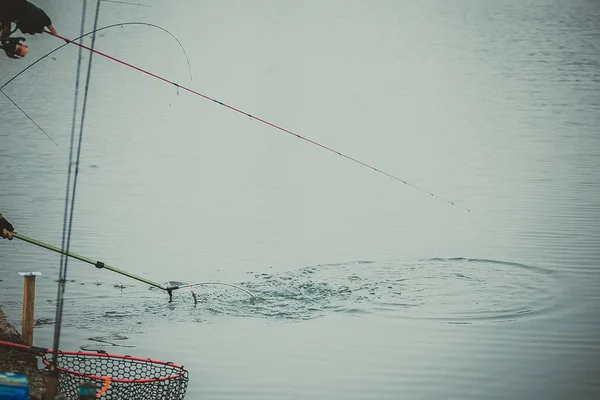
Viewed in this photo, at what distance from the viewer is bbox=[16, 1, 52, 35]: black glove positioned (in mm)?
6270

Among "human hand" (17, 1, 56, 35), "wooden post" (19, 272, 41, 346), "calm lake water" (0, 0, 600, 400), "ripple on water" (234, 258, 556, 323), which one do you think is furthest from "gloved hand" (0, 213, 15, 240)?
"ripple on water" (234, 258, 556, 323)

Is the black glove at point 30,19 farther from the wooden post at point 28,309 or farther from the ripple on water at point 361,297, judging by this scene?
the ripple on water at point 361,297

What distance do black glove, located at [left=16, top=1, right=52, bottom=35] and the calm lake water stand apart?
306 cm

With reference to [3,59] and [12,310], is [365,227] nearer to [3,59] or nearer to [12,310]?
[12,310]

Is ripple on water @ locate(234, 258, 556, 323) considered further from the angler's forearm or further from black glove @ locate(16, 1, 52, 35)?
the angler's forearm

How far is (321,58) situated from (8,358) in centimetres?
3338

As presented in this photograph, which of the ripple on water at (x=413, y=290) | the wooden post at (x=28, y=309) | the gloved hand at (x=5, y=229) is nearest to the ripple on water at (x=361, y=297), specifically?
the ripple on water at (x=413, y=290)

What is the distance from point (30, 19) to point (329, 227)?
7.57 metres

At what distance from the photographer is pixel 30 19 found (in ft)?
20.6

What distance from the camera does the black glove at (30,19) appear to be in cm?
627

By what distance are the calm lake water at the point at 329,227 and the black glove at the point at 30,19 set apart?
3.06 m

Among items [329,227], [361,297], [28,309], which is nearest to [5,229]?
[28,309]

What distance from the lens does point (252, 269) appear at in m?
11.0

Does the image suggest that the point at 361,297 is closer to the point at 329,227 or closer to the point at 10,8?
the point at 329,227
